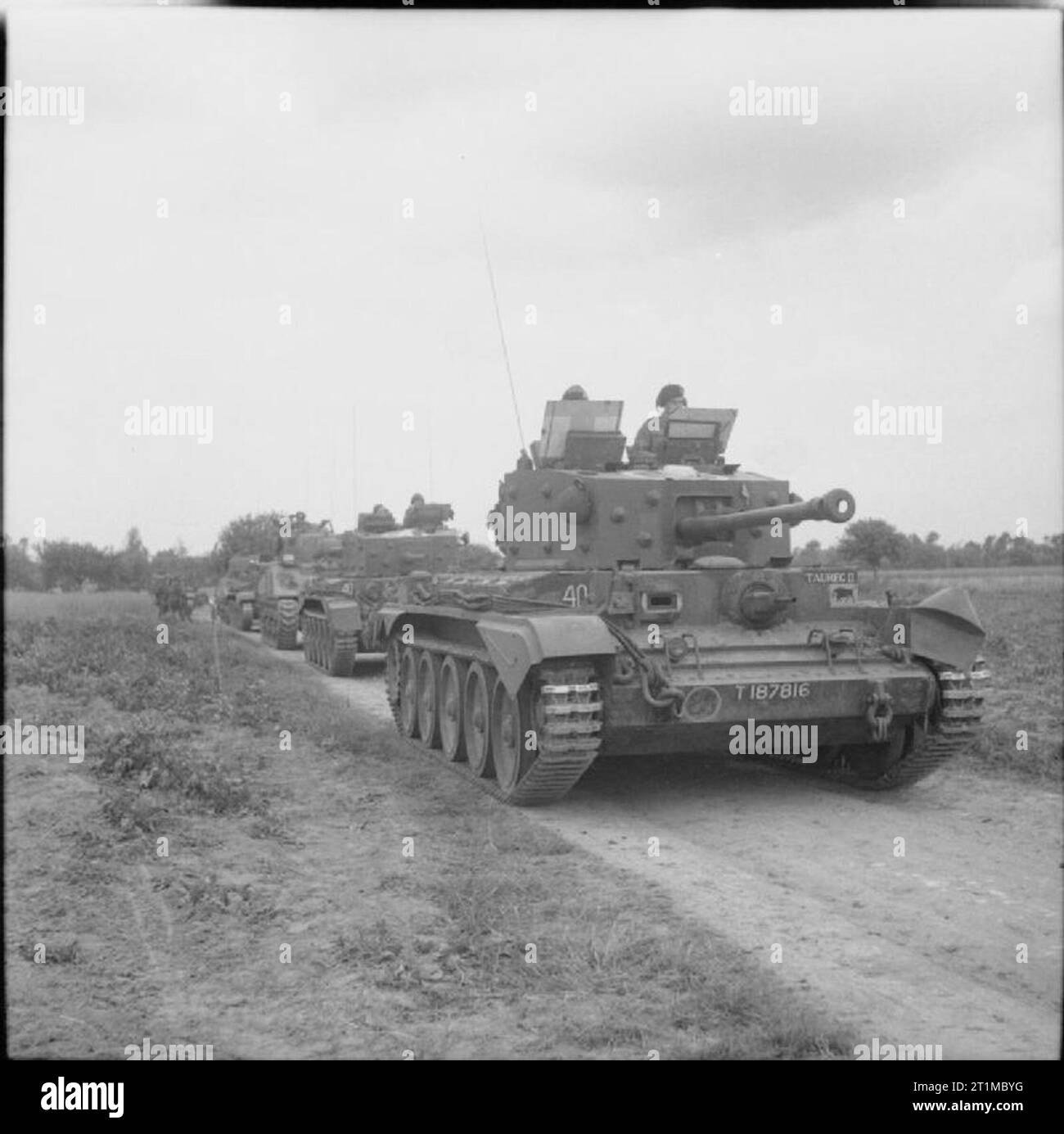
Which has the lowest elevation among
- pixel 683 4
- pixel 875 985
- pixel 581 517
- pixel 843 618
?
pixel 875 985

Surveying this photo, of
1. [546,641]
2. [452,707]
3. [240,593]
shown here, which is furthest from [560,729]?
[240,593]

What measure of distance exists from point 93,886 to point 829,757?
6.20 m

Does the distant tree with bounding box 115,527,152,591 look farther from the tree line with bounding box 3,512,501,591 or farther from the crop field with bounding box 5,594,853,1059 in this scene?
the crop field with bounding box 5,594,853,1059

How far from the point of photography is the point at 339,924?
6.41 meters

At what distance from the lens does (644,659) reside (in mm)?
9188

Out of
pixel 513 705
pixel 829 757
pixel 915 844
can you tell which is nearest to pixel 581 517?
pixel 513 705

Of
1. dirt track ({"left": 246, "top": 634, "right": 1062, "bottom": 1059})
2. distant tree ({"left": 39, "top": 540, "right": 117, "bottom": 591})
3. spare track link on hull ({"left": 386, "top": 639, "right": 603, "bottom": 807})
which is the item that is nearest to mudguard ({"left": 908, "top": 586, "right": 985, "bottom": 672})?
dirt track ({"left": 246, "top": 634, "right": 1062, "bottom": 1059})

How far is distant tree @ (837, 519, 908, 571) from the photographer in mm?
26266

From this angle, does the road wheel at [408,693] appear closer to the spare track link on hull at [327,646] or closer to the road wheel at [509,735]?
the road wheel at [509,735]

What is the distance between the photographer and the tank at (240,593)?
3369 centimetres

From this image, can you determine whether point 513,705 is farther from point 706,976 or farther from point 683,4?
point 683,4

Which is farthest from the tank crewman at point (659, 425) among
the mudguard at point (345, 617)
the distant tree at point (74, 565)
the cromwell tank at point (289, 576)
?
the distant tree at point (74, 565)

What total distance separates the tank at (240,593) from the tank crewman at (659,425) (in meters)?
20.5
